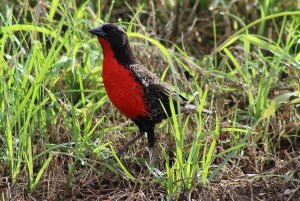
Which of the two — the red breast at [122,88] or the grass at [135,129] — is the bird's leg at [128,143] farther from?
the red breast at [122,88]

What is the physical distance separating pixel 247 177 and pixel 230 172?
152 millimetres

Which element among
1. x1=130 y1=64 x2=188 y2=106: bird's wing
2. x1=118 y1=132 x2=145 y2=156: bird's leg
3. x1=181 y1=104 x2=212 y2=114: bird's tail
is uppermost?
x1=130 y1=64 x2=188 y2=106: bird's wing

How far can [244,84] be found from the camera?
5.75 metres

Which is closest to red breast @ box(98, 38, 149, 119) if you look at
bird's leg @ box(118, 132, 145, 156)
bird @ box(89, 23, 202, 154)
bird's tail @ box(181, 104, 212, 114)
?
bird @ box(89, 23, 202, 154)

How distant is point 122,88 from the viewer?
4.71m

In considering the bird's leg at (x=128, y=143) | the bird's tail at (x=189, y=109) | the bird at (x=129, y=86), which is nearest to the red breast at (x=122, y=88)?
the bird at (x=129, y=86)

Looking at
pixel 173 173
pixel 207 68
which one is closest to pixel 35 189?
pixel 173 173

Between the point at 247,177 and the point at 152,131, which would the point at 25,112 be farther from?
the point at 247,177

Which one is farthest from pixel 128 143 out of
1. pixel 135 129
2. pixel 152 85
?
pixel 152 85

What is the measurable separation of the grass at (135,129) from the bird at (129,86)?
138mm

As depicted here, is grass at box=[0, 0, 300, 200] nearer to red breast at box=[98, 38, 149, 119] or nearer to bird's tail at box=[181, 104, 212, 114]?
bird's tail at box=[181, 104, 212, 114]

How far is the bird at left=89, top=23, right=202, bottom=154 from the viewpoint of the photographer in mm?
4719

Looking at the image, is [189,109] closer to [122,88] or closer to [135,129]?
[135,129]

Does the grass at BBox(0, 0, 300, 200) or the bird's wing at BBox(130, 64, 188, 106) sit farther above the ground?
the bird's wing at BBox(130, 64, 188, 106)
